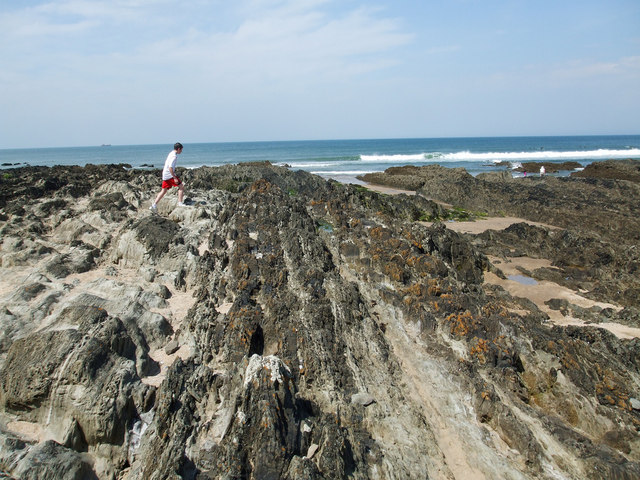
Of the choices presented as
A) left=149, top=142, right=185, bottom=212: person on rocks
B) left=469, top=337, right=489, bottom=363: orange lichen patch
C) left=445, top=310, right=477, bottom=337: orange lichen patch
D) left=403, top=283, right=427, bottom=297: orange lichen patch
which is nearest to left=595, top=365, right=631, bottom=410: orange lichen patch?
left=469, top=337, right=489, bottom=363: orange lichen patch

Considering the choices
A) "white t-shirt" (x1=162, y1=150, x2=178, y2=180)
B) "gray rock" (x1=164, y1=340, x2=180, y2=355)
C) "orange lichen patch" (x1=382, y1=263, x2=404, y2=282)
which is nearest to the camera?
"gray rock" (x1=164, y1=340, x2=180, y2=355)

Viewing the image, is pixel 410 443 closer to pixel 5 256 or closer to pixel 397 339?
pixel 397 339

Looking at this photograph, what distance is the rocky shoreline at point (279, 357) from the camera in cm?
475

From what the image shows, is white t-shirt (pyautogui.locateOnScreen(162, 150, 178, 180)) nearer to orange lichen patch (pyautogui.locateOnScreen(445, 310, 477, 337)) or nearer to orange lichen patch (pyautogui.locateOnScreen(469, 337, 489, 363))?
orange lichen patch (pyautogui.locateOnScreen(445, 310, 477, 337))

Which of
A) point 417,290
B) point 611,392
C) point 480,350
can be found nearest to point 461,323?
point 480,350

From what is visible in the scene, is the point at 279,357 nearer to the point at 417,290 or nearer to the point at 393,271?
→ the point at 417,290

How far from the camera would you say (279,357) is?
609 centimetres

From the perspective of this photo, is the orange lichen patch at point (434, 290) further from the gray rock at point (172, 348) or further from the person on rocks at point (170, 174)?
the person on rocks at point (170, 174)

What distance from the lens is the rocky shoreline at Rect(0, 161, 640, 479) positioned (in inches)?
187

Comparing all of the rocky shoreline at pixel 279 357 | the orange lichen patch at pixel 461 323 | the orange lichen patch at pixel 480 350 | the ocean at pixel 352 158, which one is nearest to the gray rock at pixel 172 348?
the rocky shoreline at pixel 279 357

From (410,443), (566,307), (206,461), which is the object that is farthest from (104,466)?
(566,307)

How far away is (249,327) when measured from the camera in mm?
6398

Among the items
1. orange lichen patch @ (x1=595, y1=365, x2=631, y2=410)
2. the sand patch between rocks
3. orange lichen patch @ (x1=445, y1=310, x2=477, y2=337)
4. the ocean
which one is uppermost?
the ocean

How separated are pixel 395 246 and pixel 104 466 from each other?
7.42 meters
